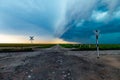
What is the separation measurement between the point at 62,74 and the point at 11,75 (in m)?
5.57

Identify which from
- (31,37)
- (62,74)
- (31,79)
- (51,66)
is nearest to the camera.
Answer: (31,79)

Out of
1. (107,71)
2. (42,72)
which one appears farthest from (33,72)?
(107,71)

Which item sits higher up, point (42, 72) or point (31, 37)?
point (31, 37)

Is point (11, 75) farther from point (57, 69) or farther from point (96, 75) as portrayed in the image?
point (96, 75)

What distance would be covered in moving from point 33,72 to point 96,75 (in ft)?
22.6

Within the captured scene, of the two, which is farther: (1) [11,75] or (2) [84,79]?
(1) [11,75]

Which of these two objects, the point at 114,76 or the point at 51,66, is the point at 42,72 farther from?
the point at 114,76

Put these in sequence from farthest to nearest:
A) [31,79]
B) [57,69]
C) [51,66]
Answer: [51,66] < [57,69] < [31,79]

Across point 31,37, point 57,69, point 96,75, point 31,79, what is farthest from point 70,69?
point 31,37

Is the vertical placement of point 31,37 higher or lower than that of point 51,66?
higher

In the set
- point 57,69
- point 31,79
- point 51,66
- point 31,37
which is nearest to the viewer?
point 31,79

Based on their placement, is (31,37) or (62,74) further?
(31,37)

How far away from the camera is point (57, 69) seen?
28906mm

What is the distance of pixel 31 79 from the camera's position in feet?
79.9
